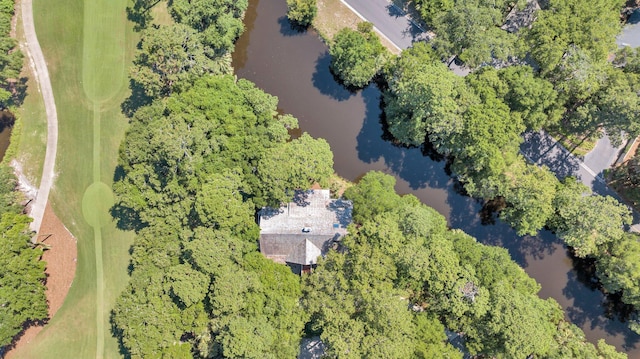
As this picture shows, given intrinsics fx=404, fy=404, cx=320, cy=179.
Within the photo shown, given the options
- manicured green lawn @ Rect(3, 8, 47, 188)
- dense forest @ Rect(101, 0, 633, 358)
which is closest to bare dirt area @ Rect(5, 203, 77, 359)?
→ manicured green lawn @ Rect(3, 8, 47, 188)

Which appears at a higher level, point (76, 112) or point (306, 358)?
point (76, 112)

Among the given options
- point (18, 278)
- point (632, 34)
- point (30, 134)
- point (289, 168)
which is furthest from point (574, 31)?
point (18, 278)

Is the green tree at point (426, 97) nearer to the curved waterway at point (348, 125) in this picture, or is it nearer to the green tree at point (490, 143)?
the green tree at point (490, 143)

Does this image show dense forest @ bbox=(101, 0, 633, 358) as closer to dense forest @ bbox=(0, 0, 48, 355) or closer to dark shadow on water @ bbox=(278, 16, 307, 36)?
dark shadow on water @ bbox=(278, 16, 307, 36)

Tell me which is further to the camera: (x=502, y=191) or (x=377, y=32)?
(x=377, y=32)

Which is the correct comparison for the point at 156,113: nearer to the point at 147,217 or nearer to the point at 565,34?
the point at 147,217

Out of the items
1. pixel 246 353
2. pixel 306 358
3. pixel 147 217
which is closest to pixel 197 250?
pixel 147 217
